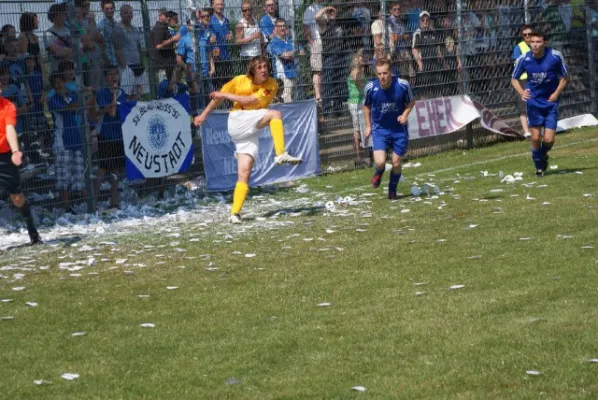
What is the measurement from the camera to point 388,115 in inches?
576

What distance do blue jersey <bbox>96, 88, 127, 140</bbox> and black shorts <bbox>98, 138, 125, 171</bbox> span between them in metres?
0.08

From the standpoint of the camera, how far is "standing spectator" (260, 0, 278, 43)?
1742cm

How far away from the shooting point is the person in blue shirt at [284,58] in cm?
1758

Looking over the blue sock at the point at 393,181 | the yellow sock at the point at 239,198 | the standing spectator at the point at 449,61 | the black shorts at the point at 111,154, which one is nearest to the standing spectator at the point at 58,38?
the black shorts at the point at 111,154

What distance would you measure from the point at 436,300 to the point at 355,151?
11.3 meters

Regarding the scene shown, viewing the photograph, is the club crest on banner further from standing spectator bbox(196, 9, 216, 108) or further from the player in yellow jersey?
the player in yellow jersey

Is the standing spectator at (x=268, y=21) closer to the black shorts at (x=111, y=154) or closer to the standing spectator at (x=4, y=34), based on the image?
the black shorts at (x=111, y=154)

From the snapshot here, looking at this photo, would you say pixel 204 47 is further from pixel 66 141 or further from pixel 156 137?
pixel 66 141

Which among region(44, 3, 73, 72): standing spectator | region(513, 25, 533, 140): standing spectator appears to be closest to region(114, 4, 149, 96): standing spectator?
region(44, 3, 73, 72): standing spectator

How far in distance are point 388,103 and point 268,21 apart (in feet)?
12.6

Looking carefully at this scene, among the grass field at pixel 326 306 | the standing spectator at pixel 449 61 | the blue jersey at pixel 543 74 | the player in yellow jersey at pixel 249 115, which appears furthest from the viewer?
the standing spectator at pixel 449 61

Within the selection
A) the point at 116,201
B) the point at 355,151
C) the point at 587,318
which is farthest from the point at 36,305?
the point at 355,151

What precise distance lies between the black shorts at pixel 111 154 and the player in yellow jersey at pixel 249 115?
1987 mm

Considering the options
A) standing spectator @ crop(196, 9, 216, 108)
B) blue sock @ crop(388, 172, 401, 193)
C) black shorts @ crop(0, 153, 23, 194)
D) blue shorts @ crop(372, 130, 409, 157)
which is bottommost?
blue sock @ crop(388, 172, 401, 193)
